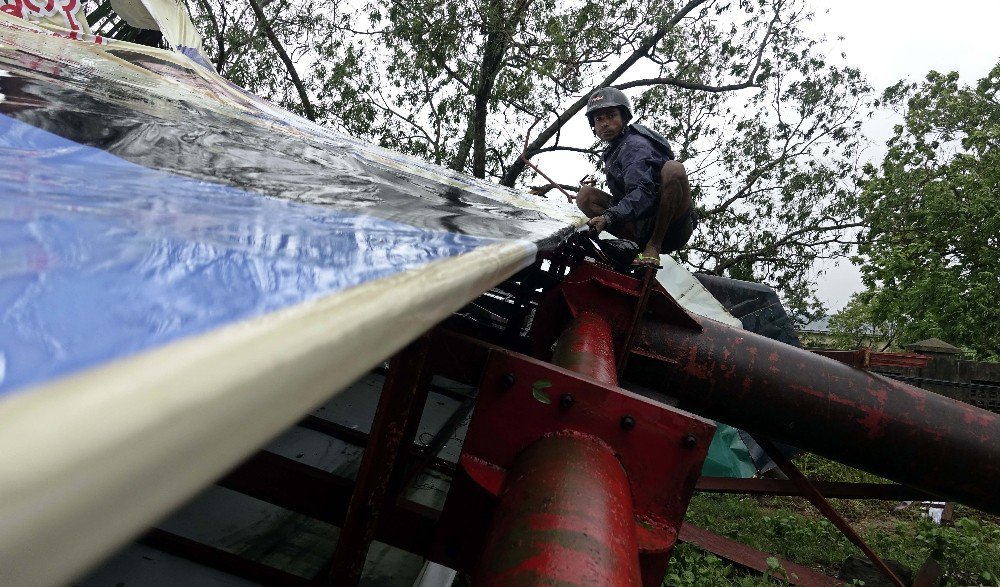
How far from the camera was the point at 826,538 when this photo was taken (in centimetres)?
523

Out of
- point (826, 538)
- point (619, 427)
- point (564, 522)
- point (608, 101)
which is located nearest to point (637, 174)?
point (608, 101)

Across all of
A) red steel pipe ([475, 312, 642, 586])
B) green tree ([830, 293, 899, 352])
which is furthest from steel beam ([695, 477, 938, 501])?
green tree ([830, 293, 899, 352])

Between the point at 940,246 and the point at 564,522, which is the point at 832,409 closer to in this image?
the point at 564,522

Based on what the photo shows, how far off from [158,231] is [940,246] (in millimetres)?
13525

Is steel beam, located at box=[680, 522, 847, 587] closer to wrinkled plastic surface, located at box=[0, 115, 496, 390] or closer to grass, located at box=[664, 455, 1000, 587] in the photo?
grass, located at box=[664, 455, 1000, 587]

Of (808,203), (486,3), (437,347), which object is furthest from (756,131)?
(437,347)

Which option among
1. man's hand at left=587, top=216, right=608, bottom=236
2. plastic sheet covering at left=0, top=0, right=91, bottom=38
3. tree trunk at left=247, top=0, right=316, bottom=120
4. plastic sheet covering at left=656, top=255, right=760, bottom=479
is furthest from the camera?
tree trunk at left=247, top=0, right=316, bottom=120

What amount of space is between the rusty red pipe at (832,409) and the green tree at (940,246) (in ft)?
31.5

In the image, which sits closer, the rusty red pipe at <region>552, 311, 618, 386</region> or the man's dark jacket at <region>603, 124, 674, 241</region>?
the rusty red pipe at <region>552, 311, 618, 386</region>

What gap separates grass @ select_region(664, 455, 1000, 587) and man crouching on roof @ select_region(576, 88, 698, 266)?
194cm

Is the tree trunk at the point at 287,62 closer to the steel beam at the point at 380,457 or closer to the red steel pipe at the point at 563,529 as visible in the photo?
the steel beam at the point at 380,457

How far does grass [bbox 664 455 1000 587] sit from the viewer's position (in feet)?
12.8

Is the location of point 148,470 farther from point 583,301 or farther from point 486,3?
point 486,3

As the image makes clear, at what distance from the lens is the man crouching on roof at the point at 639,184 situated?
317cm
